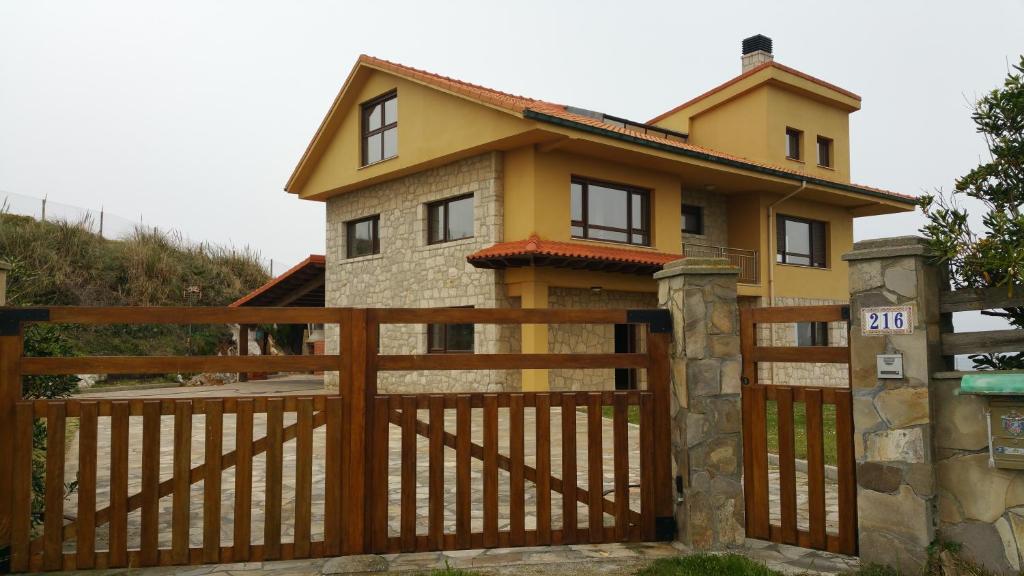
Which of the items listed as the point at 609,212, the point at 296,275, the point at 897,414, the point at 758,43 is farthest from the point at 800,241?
the point at 897,414

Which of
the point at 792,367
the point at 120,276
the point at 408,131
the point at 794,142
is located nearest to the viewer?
the point at 408,131

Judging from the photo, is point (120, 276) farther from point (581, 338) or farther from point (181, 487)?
point (181, 487)

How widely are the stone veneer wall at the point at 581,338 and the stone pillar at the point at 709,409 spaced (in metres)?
10.2

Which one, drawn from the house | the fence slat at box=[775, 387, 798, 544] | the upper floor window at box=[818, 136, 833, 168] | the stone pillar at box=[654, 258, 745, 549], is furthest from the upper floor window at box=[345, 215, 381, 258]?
A: the fence slat at box=[775, 387, 798, 544]

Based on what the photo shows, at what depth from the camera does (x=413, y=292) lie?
59.5 feet

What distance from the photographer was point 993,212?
14.3ft

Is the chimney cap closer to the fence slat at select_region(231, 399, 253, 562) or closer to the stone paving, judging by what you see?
the stone paving

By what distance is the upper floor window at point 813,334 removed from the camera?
69.6ft

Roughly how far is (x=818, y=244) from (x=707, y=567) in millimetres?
19466

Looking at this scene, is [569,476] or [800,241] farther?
[800,241]

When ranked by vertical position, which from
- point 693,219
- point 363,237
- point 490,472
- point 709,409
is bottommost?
point 490,472

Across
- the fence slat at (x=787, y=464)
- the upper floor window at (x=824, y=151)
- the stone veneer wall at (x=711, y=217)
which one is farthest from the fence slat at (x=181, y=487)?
the upper floor window at (x=824, y=151)

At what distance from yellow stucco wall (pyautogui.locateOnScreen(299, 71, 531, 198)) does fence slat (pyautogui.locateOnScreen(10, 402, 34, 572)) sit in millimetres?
11368

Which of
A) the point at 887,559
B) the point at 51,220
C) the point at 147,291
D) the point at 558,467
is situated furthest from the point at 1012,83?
the point at 51,220
